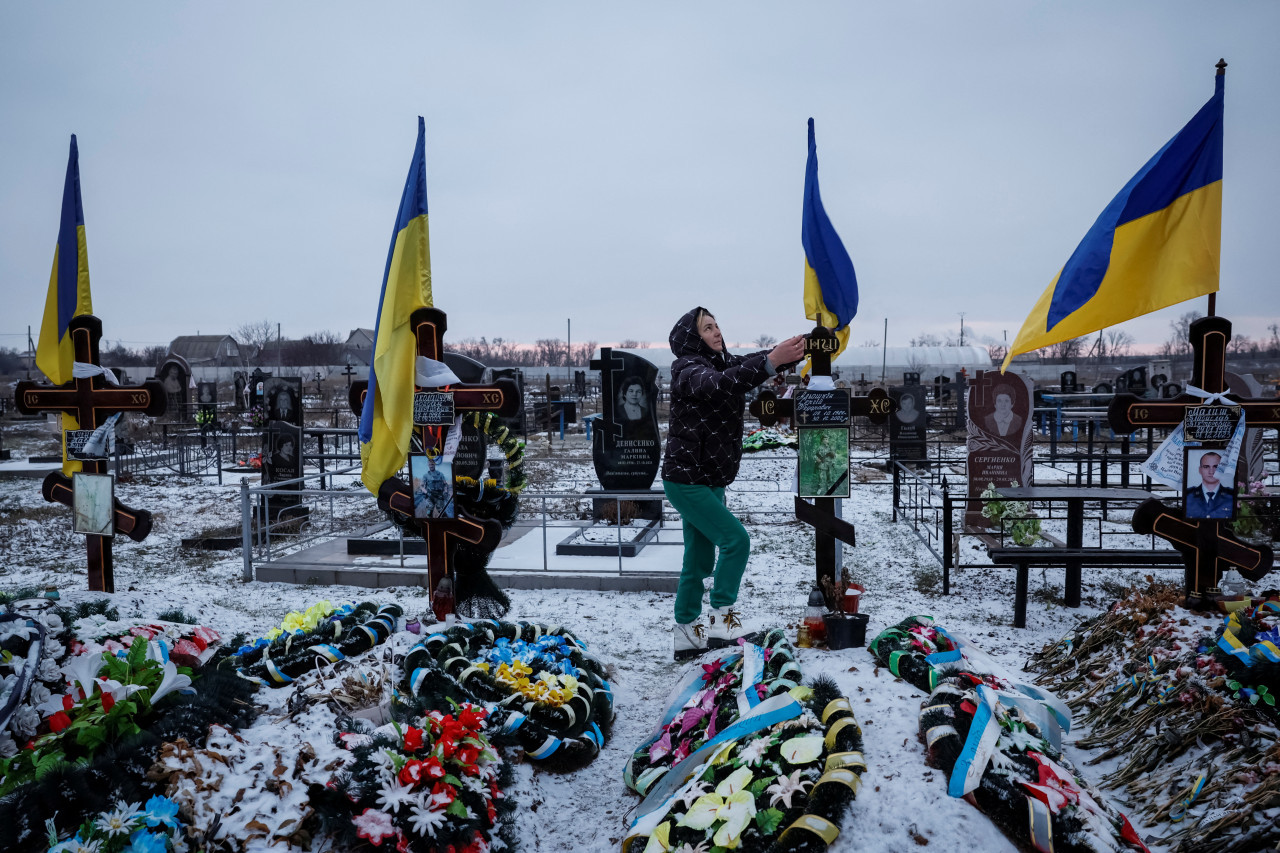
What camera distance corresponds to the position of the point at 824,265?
450 centimetres

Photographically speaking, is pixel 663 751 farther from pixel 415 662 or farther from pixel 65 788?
pixel 65 788

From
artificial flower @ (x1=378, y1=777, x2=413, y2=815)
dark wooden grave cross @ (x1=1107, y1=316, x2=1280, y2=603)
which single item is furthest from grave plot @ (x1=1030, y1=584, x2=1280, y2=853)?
artificial flower @ (x1=378, y1=777, x2=413, y2=815)

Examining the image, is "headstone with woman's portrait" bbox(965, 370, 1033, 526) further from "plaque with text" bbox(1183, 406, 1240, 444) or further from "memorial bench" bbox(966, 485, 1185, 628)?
"plaque with text" bbox(1183, 406, 1240, 444)

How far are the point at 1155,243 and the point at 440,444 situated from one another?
4.15m

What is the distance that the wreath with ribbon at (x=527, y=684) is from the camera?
342cm

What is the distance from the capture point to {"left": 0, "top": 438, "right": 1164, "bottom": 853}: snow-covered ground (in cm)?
256

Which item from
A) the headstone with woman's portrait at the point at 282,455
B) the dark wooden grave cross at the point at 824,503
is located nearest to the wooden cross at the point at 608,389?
the headstone with woman's portrait at the point at 282,455

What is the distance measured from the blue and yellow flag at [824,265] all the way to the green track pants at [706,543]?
99 cm

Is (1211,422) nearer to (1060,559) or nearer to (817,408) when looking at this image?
(1060,559)

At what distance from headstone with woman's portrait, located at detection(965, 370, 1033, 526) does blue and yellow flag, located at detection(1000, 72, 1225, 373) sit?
4372mm

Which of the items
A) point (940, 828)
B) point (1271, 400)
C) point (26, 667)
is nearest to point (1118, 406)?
point (1271, 400)

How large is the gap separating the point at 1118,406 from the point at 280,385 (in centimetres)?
1193

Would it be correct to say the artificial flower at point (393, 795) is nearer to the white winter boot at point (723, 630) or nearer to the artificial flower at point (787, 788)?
the artificial flower at point (787, 788)

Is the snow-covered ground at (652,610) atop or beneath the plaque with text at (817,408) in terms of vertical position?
beneath
